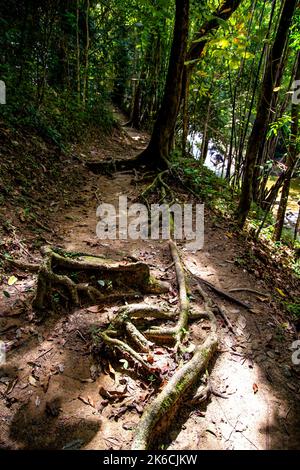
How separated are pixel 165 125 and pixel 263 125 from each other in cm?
252

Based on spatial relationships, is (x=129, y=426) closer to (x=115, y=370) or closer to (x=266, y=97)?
(x=115, y=370)

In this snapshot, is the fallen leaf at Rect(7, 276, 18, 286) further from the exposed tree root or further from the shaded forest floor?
the exposed tree root

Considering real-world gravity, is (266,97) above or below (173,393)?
above

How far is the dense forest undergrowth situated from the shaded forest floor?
13 millimetres

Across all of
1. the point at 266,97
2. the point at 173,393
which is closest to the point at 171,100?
the point at 266,97

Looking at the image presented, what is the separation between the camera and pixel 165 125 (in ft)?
25.1

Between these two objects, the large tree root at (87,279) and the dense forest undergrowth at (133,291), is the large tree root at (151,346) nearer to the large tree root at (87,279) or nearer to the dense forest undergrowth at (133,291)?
the dense forest undergrowth at (133,291)

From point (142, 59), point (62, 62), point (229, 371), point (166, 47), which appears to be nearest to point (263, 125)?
point (229, 371)

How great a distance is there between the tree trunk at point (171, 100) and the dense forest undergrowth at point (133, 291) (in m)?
0.03

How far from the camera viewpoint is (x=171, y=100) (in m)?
7.34

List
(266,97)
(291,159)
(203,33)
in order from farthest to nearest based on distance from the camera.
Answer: (203,33) < (291,159) < (266,97)

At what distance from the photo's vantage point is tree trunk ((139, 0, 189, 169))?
6.62m

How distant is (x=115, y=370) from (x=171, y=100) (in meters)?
Result: 6.13
